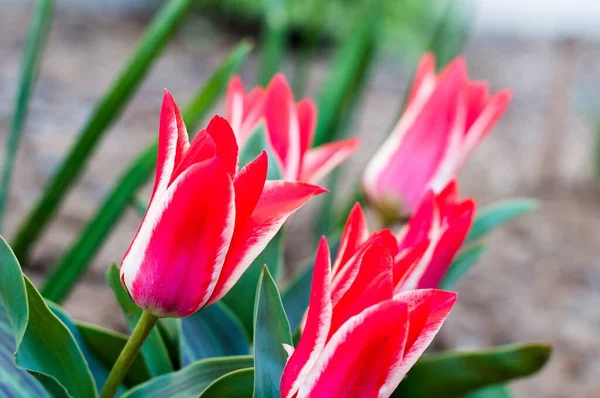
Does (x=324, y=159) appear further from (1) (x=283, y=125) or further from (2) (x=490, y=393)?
(2) (x=490, y=393)

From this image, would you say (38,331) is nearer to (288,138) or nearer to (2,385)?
(2,385)

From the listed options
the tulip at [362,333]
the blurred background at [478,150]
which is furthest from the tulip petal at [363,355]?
the blurred background at [478,150]

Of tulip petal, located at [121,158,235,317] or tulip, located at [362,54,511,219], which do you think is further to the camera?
tulip, located at [362,54,511,219]

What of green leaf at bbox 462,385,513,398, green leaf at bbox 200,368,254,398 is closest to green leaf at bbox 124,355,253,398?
green leaf at bbox 200,368,254,398

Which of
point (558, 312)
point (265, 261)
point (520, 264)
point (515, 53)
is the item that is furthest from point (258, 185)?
point (515, 53)

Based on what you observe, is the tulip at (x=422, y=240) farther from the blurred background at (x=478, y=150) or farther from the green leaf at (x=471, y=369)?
the blurred background at (x=478, y=150)

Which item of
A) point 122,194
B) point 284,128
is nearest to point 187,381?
point 284,128

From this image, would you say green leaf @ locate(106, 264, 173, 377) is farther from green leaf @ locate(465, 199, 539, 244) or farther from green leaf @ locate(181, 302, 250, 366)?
green leaf @ locate(465, 199, 539, 244)
